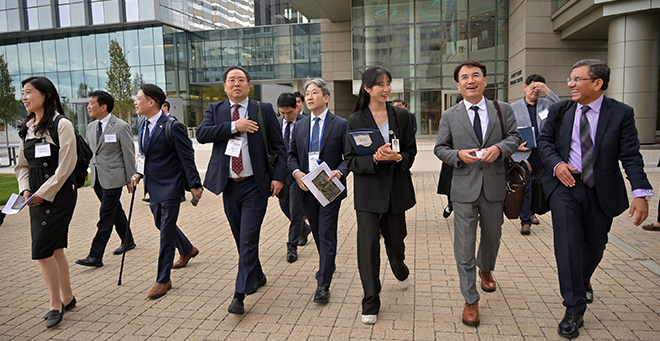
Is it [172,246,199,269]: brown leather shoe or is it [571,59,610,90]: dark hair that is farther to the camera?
[172,246,199,269]: brown leather shoe

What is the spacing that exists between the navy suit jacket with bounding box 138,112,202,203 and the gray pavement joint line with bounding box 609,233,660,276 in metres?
4.83

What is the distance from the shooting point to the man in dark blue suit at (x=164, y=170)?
4523 mm

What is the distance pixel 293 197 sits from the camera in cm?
606

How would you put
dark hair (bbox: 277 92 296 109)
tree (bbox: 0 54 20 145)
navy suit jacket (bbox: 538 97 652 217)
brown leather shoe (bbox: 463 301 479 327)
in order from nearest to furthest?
navy suit jacket (bbox: 538 97 652 217) < brown leather shoe (bbox: 463 301 479 327) < dark hair (bbox: 277 92 296 109) < tree (bbox: 0 54 20 145)

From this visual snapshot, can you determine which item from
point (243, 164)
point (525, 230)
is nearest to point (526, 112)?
point (525, 230)

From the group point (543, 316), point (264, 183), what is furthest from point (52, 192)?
point (543, 316)

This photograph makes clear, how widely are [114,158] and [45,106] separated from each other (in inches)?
67.7

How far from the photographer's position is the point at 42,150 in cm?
391

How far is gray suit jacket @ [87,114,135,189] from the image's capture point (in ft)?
18.4

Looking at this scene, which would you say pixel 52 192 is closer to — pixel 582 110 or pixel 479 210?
pixel 479 210

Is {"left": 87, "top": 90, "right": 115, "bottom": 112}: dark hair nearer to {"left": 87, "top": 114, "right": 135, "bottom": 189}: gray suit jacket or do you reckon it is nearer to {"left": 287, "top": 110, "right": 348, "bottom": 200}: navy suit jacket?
{"left": 87, "top": 114, "right": 135, "bottom": 189}: gray suit jacket

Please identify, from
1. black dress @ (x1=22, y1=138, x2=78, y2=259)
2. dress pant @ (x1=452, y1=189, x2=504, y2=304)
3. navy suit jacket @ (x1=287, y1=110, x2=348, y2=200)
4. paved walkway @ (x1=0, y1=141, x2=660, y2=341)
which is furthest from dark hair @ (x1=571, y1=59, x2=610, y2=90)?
black dress @ (x1=22, y1=138, x2=78, y2=259)

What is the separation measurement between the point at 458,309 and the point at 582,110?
190 cm

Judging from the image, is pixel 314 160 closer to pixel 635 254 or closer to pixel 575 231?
pixel 575 231
